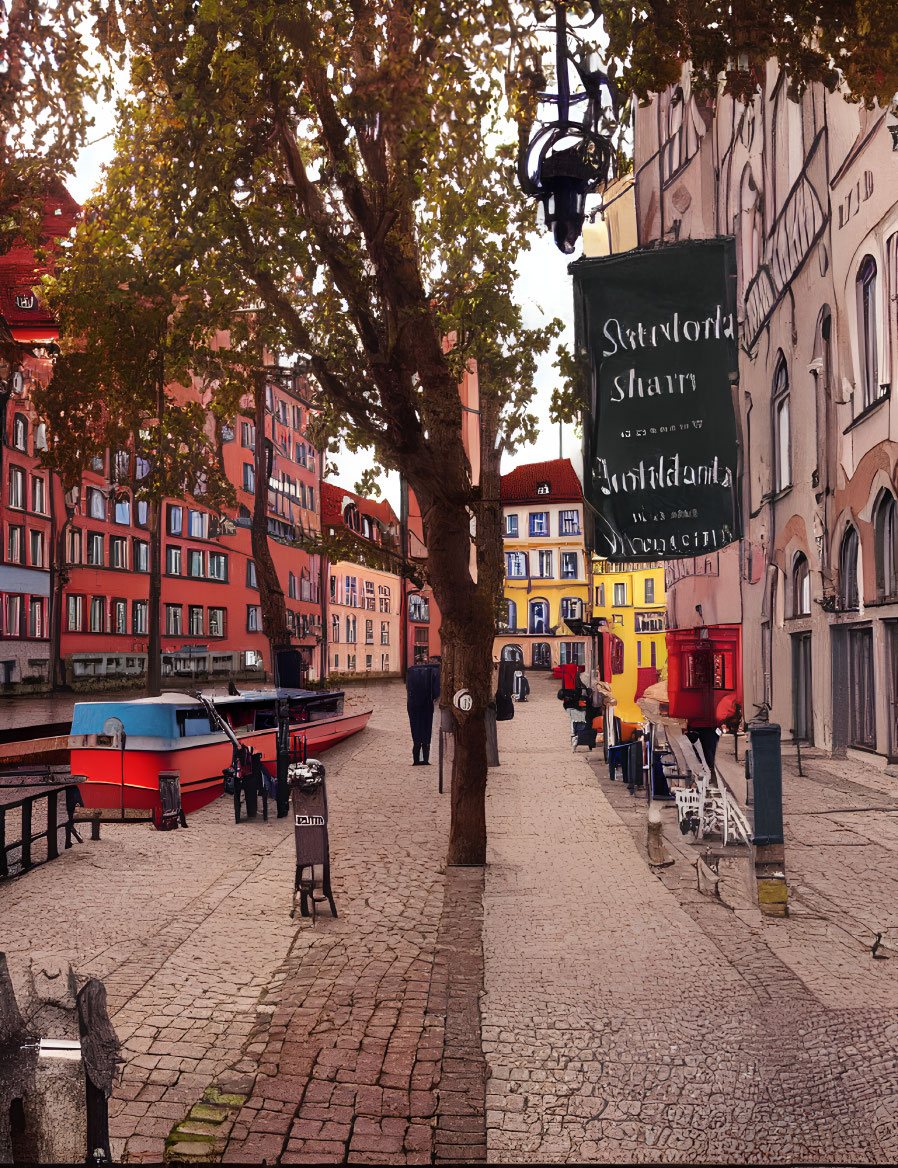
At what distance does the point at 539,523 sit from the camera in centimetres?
6444

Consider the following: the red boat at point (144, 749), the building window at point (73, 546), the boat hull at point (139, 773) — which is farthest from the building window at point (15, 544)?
the boat hull at point (139, 773)

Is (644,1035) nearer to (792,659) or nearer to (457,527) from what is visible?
(457,527)

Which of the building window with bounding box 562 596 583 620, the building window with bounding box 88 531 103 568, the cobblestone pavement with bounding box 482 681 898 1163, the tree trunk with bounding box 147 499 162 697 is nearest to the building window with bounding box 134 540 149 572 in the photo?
the building window with bounding box 88 531 103 568

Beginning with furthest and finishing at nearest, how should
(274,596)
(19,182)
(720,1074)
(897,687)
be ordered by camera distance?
1. (274,596)
2. (897,687)
3. (720,1074)
4. (19,182)

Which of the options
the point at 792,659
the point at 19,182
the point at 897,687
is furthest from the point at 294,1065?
the point at 792,659

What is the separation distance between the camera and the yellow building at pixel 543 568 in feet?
200

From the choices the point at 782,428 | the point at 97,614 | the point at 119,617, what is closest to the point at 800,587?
the point at 782,428

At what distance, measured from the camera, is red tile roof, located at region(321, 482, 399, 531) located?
5128 centimetres

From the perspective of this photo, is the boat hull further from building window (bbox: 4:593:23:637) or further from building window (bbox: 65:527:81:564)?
building window (bbox: 65:527:81:564)

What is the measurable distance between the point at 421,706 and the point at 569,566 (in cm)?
4498

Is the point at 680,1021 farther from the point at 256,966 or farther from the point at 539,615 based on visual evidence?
the point at 539,615

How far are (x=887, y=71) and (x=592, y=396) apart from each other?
229 cm

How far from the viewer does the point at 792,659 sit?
49.8ft

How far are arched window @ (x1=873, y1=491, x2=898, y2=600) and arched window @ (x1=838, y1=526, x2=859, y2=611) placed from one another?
580mm
